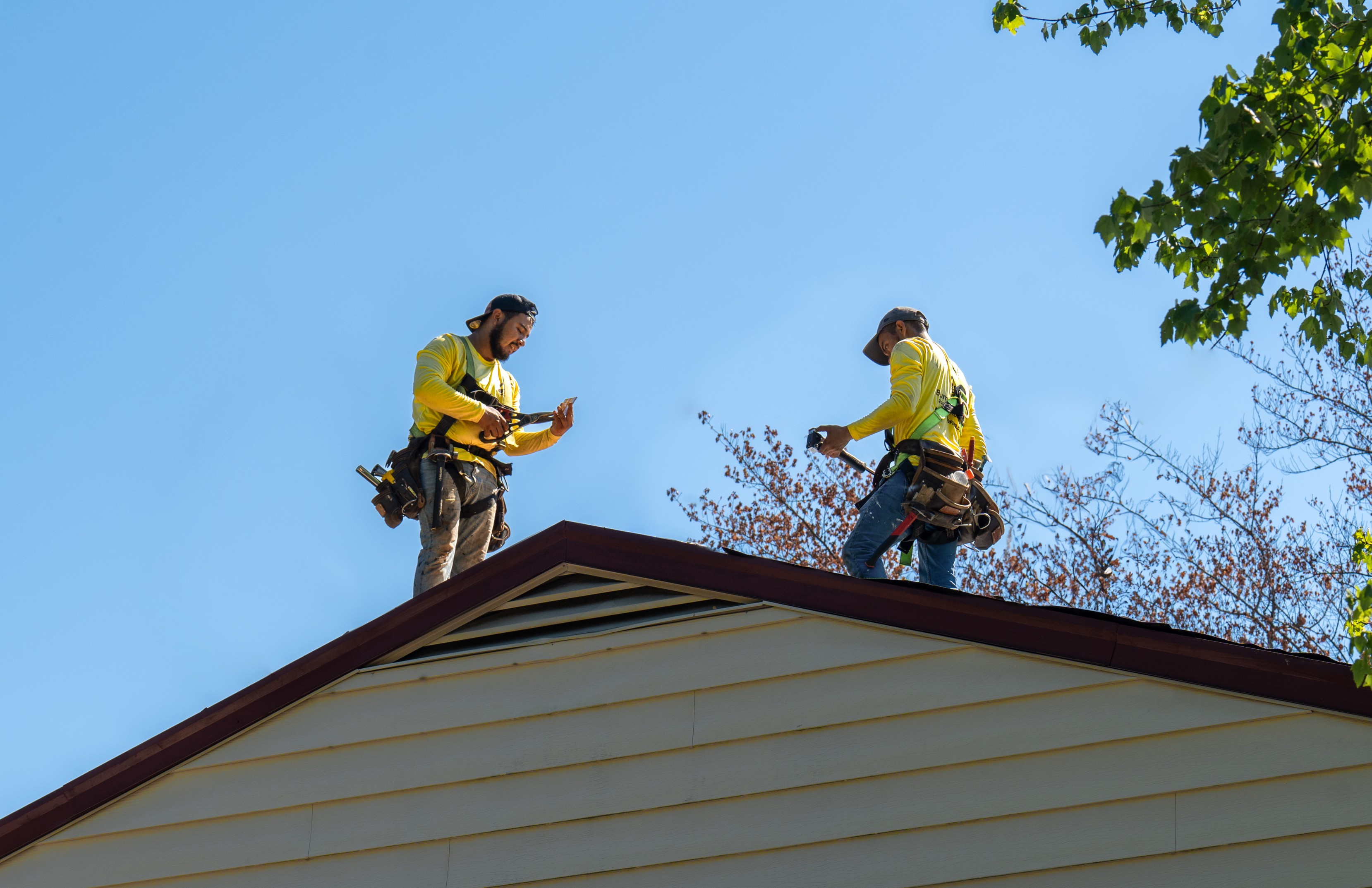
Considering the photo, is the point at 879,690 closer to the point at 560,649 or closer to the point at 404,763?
the point at 560,649

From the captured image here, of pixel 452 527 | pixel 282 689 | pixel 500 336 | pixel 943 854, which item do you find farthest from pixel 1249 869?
pixel 500 336

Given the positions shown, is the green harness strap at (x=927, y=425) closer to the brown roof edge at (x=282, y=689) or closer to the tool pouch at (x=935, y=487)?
the tool pouch at (x=935, y=487)

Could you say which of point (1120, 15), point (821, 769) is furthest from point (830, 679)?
point (1120, 15)

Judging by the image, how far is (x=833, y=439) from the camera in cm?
743

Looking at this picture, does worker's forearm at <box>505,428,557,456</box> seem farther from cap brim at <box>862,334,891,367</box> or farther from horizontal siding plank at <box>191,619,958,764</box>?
horizontal siding plank at <box>191,619,958,764</box>

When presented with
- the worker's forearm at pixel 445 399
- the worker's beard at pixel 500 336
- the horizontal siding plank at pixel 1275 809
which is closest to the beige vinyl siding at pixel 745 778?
the horizontal siding plank at pixel 1275 809

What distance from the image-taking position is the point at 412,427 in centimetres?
819

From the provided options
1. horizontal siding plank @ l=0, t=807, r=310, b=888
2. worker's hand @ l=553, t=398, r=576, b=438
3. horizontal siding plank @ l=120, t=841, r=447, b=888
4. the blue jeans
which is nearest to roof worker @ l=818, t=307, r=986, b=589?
the blue jeans

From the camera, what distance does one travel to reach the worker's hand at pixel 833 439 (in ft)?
24.3

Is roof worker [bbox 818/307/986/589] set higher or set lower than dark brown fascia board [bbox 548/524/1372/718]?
higher

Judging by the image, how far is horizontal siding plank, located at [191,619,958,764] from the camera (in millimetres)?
5418

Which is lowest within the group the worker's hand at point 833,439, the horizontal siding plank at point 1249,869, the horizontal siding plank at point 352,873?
the horizontal siding plank at point 352,873

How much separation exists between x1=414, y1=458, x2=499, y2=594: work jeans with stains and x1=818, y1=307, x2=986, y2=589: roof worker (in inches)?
84.9

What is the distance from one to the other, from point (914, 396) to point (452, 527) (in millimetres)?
2799
